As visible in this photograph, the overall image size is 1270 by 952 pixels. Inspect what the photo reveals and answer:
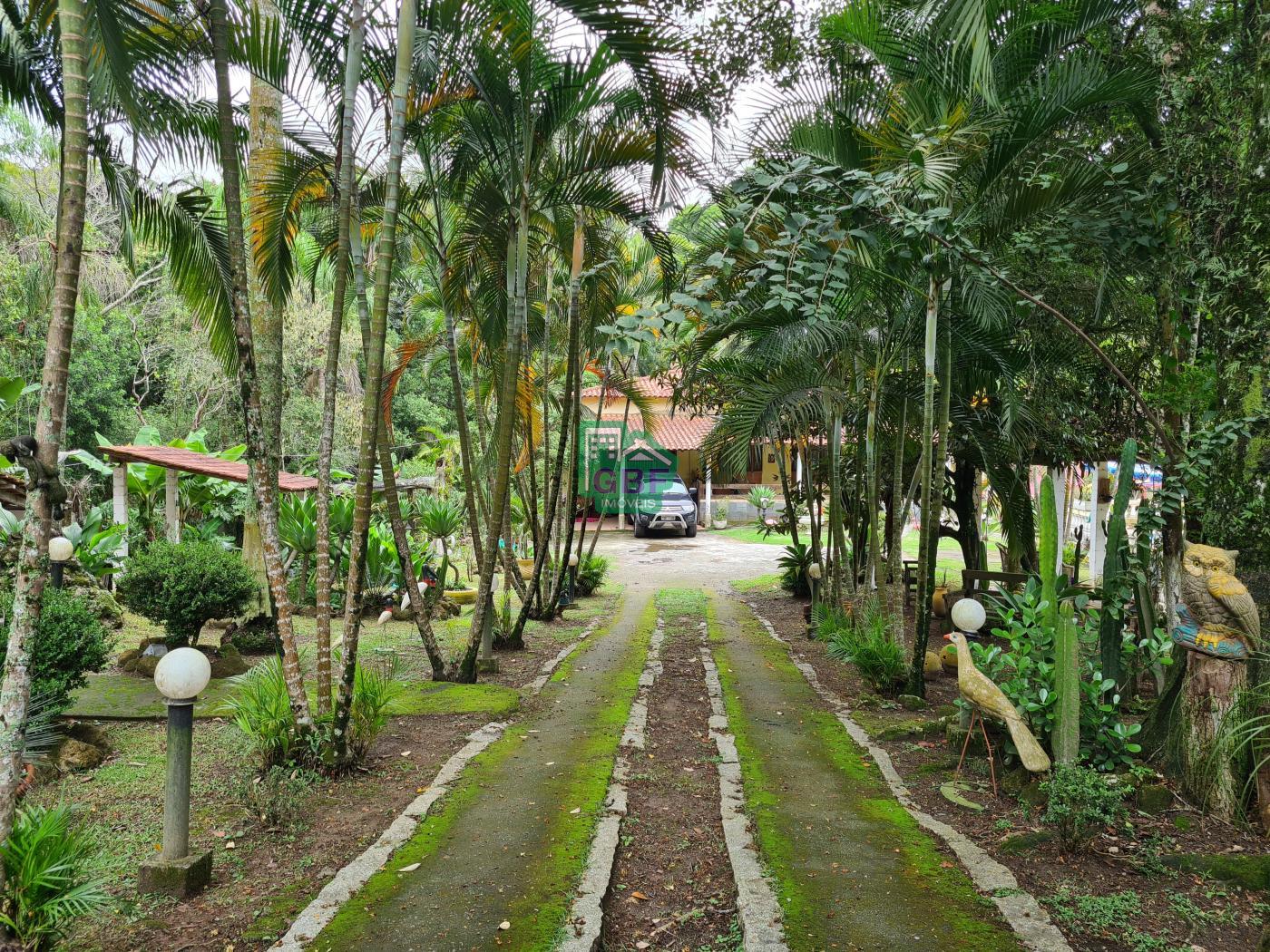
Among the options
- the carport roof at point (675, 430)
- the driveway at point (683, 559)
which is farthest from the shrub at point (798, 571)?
the carport roof at point (675, 430)

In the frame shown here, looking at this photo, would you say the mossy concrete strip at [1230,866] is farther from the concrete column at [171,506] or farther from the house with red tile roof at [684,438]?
the house with red tile roof at [684,438]

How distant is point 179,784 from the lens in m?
3.32

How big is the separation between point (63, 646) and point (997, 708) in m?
5.29

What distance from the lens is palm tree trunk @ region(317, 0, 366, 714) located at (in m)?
4.43

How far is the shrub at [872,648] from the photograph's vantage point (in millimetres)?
6875

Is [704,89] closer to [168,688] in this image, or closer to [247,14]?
[247,14]

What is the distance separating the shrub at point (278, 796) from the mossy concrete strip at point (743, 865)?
6.78ft

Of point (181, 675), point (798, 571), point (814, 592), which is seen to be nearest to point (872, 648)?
point (814, 592)

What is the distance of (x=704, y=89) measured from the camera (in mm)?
7172

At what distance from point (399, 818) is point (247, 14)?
4.63 m

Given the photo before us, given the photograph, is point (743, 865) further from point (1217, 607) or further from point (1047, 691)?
point (1217, 607)

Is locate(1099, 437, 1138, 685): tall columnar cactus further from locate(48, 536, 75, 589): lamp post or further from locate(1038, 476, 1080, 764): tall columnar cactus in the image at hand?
locate(48, 536, 75, 589): lamp post

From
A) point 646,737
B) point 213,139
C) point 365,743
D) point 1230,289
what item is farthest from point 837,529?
point 213,139

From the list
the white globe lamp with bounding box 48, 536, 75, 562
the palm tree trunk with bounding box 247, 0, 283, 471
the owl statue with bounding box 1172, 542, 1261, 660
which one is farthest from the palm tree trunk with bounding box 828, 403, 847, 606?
the white globe lamp with bounding box 48, 536, 75, 562
